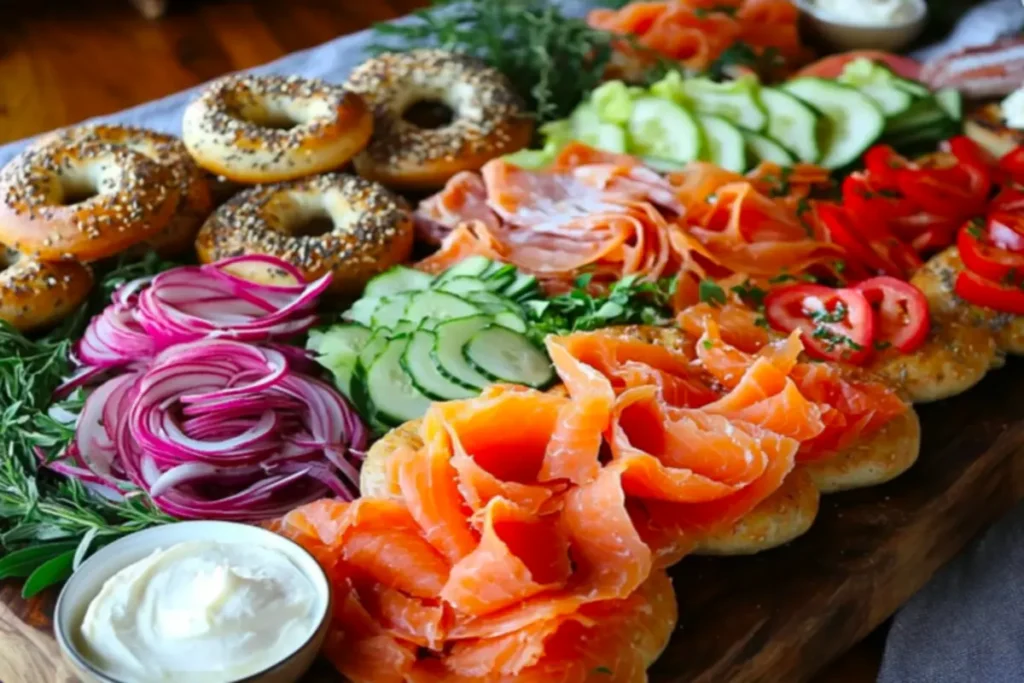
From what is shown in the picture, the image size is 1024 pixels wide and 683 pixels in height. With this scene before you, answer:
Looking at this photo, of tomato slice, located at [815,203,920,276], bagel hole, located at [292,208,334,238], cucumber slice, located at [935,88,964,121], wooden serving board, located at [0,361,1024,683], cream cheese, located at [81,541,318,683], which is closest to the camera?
cream cheese, located at [81,541,318,683]

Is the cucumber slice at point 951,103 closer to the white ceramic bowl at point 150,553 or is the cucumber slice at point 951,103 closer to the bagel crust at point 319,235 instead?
the bagel crust at point 319,235

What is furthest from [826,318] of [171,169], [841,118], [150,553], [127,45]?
[127,45]

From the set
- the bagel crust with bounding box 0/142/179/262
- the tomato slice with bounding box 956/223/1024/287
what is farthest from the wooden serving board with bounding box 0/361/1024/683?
the bagel crust with bounding box 0/142/179/262

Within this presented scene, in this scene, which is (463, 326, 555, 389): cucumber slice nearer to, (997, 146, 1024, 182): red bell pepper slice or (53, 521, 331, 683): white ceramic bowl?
(53, 521, 331, 683): white ceramic bowl

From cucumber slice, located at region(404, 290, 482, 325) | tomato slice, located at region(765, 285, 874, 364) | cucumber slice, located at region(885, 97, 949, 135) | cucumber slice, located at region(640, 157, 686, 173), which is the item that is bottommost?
cucumber slice, located at region(885, 97, 949, 135)

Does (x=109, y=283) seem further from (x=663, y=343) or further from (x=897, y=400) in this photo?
(x=897, y=400)

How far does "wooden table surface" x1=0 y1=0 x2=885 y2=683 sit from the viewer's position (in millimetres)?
4922

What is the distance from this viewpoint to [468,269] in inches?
96.6

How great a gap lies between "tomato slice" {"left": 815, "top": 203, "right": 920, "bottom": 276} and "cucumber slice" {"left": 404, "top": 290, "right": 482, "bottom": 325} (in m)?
0.95

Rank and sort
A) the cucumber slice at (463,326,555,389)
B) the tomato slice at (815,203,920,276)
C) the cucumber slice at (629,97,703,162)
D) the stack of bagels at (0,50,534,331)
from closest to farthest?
the cucumber slice at (463,326,555,389), the stack of bagels at (0,50,534,331), the tomato slice at (815,203,920,276), the cucumber slice at (629,97,703,162)

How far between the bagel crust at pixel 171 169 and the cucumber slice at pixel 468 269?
713mm

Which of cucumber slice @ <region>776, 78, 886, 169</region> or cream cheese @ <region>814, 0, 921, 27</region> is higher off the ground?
cucumber slice @ <region>776, 78, 886, 169</region>

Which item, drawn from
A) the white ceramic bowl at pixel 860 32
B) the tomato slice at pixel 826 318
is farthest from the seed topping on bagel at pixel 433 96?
the white ceramic bowl at pixel 860 32

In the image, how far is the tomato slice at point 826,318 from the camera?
218 centimetres
